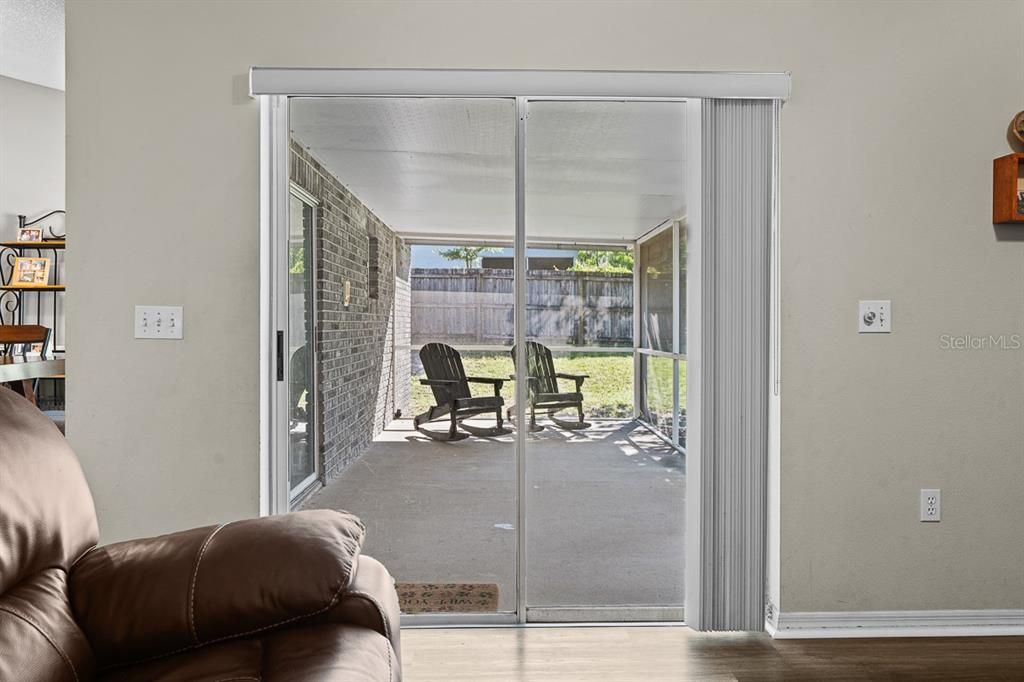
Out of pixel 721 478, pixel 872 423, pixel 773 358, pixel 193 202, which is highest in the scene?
pixel 193 202

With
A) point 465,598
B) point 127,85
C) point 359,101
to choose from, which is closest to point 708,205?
point 359,101

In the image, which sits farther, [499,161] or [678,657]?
[499,161]

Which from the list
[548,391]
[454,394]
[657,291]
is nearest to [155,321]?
[454,394]

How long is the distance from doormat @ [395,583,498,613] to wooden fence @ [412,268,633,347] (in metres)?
0.91

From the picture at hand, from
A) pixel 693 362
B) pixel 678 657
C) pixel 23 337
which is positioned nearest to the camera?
pixel 678 657

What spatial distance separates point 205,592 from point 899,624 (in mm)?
2427

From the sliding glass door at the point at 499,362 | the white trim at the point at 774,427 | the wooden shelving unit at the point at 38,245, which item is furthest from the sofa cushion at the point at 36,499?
the wooden shelving unit at the point at 38,245

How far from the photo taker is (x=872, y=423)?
2.78 m

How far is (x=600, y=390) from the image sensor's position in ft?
9.44

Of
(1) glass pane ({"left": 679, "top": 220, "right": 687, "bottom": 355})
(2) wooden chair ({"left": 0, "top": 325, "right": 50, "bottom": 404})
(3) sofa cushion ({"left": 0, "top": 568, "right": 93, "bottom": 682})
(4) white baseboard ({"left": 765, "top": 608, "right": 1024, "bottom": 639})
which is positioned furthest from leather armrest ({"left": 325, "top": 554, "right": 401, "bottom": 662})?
(2) wooden chair ({"left": 0, "top": 325, "right": 50, "bottom": 404})

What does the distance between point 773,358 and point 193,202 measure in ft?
7.02

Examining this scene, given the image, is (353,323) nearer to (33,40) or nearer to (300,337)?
(300,337)

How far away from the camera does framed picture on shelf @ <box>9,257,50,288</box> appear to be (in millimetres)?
5547

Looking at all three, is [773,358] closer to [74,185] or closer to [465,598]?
[465,598]
